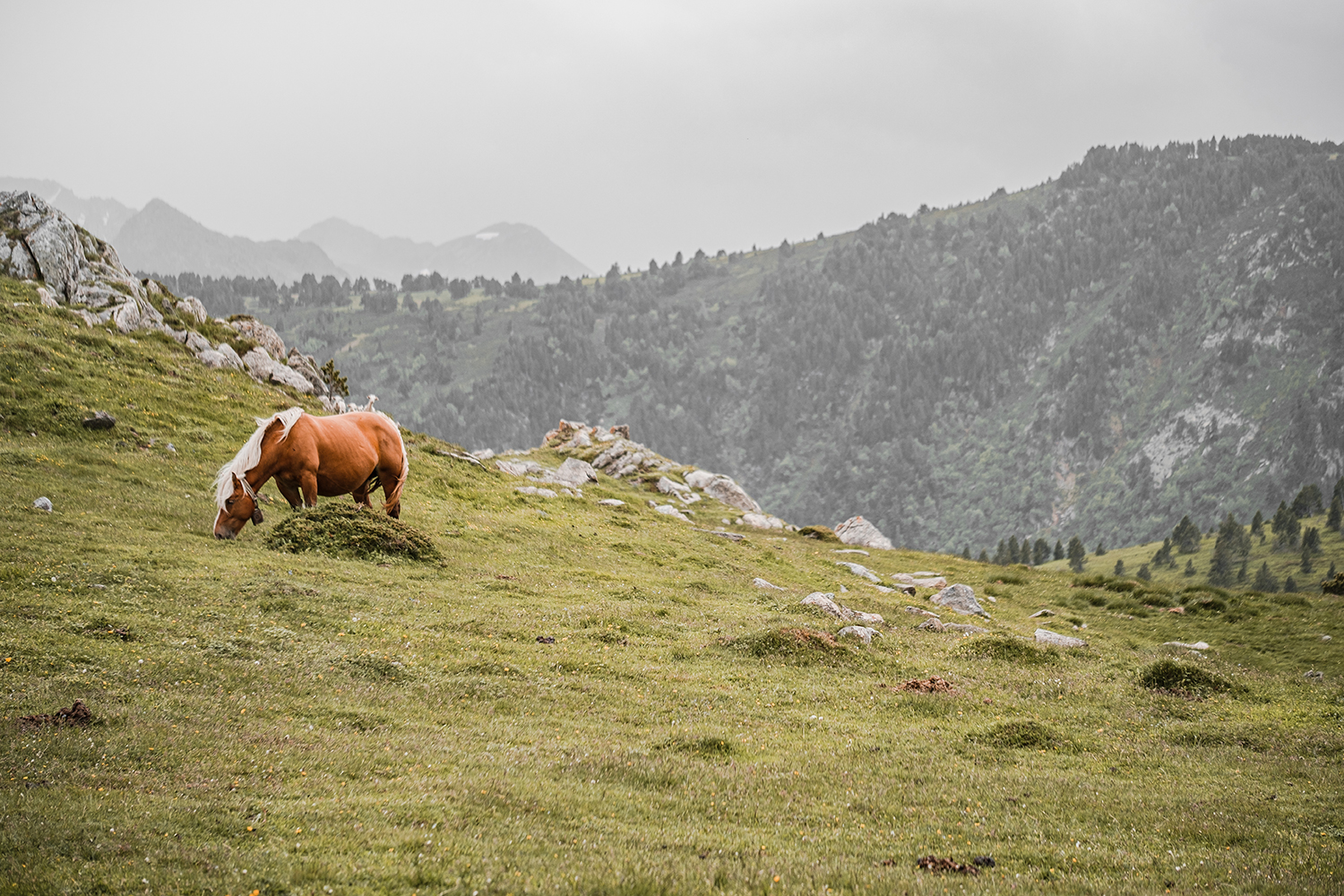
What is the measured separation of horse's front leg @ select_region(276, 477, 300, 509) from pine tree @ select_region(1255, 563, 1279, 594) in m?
130

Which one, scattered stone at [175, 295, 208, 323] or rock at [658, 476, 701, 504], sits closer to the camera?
scattered stone at [175, 295, 208, 323]

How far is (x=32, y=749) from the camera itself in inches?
372

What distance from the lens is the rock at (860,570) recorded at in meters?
41.5

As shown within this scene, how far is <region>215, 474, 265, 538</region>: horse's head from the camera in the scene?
2431 cm

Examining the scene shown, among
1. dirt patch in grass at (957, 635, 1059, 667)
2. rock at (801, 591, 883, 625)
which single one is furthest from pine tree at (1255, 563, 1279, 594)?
dirt patch in grass at (957, 635, 1059, 667)

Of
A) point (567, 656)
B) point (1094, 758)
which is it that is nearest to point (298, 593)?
point (567, 656)

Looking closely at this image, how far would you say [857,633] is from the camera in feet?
74.8

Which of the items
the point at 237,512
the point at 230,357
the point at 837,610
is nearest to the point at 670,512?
the point at 837,610

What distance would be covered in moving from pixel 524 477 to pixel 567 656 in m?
33.0

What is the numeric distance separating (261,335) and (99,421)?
2482 centimetres

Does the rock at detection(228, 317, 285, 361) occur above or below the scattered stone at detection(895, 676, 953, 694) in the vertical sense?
above

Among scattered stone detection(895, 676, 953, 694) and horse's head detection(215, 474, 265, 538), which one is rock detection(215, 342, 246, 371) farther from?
scattered stone detection(895, 676, 953, 694)

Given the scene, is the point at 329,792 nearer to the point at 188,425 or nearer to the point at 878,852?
the point at 878,852

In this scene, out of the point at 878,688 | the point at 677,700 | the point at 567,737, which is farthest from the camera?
the point at 878,688
